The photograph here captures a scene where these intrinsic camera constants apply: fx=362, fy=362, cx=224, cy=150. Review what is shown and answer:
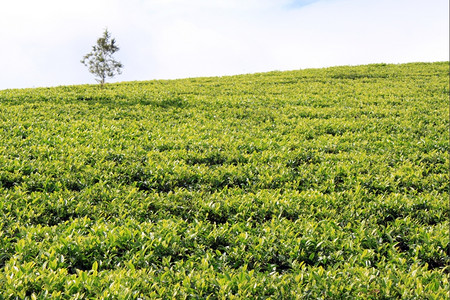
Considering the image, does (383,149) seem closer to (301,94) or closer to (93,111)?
(301,94)

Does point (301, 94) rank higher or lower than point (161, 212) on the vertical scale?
higher

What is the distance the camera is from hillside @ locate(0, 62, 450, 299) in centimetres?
420

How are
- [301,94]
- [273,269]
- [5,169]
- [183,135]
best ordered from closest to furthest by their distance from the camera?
[273,269] < [5,169] < [183,135] < [301,94]

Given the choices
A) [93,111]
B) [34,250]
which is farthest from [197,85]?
[34,250]

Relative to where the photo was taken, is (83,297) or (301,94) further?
(301,94)

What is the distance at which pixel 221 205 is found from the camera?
619cm

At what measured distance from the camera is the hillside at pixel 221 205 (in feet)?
13.8

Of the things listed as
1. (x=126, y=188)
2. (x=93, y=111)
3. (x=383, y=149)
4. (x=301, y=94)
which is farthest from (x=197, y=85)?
(x=126, y=188)

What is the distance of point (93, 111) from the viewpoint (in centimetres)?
1321

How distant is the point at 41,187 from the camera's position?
6.69 meters

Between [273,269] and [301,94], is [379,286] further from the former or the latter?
[301,94]

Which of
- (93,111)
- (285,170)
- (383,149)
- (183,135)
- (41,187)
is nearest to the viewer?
(41,187)

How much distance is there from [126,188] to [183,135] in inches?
Answer: 146

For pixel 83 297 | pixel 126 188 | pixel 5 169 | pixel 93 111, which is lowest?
pixel 83 297
